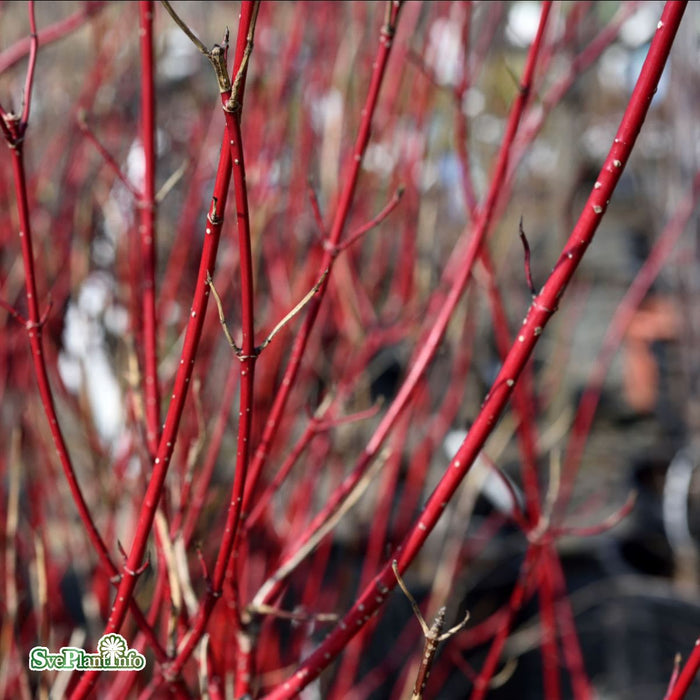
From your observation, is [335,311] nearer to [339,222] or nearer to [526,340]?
[339,222]

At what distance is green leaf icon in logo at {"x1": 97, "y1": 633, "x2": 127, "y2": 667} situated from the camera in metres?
0.70

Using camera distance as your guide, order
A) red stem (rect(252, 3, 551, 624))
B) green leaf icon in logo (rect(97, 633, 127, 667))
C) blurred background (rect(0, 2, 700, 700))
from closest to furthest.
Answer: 1. green leaf icon in logo (rect(97, 633, 127, 667))
2. red stem (rect(252, 3, 551, 624))
3. blurred background (rect(0, 2, 700, 700))

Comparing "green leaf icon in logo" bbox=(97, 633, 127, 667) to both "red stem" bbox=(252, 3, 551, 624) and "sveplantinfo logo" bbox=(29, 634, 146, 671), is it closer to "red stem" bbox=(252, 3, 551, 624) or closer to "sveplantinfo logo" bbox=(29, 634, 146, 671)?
"sveplantinfo logo" bbox=(29, 634, 146, 671)

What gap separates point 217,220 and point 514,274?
2.90 metres

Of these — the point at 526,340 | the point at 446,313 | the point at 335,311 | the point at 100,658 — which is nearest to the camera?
the point at 526,340

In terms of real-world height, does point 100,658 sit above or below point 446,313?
below

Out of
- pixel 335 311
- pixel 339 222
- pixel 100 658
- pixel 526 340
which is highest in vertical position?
pixel 335 311

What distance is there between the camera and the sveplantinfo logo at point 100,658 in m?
0.70

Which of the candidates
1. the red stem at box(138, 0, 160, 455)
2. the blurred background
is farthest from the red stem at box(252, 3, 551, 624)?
the red stem at box(138, 0, 160, 455)

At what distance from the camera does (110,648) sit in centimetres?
72

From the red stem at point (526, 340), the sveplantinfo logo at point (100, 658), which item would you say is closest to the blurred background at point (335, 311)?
the sveplantinfo logo at point (100, 658)

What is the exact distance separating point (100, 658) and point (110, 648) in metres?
0.04

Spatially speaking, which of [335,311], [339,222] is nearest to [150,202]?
[339,222]

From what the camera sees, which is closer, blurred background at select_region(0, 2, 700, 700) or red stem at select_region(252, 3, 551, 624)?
red stem at select_region(252, 3, 551, 624)
